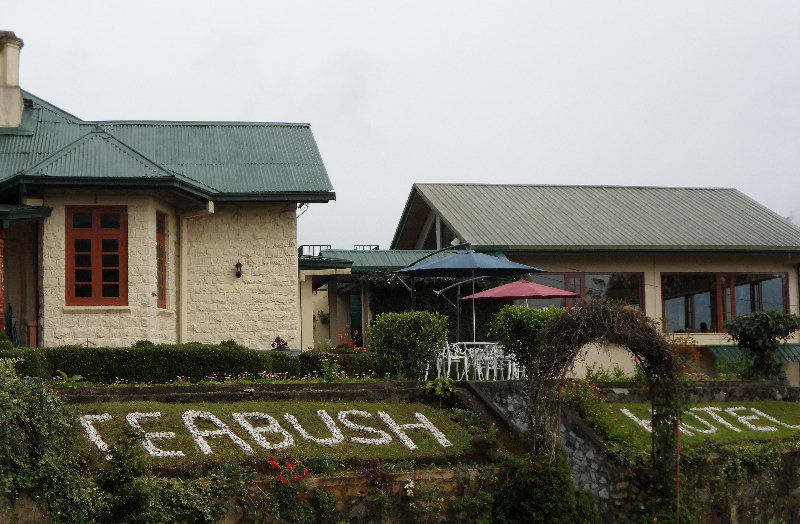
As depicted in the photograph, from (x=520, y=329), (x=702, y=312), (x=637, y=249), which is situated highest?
(x=637, y=249)

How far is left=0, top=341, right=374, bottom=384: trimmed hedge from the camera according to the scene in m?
14.7

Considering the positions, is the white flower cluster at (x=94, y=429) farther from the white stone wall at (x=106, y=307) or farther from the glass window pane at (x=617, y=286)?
the glass window pane at (x=617, y=286)

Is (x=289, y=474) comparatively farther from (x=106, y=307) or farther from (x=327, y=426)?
(x=106, y=307)

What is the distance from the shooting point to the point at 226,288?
61.6 feet

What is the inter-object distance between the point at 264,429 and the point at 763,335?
10.9 metres

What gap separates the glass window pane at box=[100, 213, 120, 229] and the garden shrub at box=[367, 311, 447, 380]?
5.30 m

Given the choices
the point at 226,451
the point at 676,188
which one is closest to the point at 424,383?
the point at 226,451

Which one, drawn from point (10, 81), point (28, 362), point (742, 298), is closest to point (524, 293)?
point (28, 362)

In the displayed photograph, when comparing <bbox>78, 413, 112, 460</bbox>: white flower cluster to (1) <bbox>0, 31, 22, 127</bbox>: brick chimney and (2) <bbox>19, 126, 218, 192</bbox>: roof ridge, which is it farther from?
(1) <bbox>0, 31, 22, 127</bbox>: brick chimney

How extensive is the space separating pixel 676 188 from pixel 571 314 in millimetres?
19878

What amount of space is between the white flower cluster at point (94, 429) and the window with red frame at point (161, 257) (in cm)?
642

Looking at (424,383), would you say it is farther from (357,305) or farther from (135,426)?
(357,305)

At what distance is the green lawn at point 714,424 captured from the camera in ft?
44.5

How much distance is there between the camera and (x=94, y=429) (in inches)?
433
